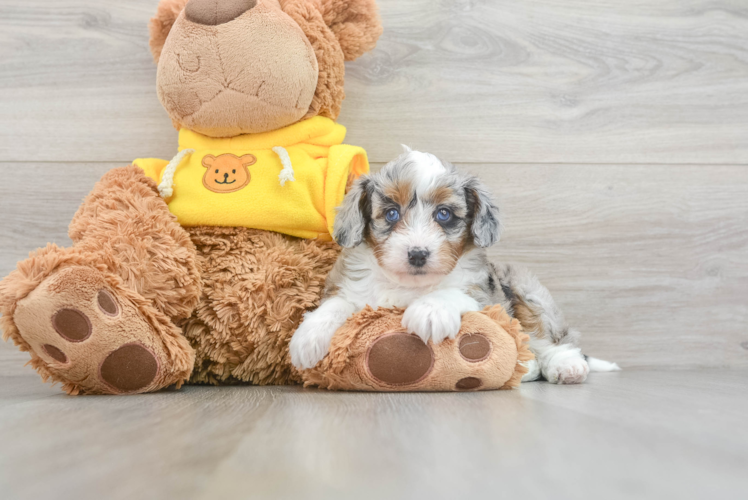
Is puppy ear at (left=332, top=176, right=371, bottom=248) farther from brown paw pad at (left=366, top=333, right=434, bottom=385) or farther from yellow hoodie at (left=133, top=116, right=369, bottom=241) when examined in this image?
brown paw pad at (left=366, top=333, right=434, bottom=385)

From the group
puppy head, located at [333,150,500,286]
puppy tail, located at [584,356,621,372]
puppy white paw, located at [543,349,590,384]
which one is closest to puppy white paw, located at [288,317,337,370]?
puppy head, located at [333,150,500,286]

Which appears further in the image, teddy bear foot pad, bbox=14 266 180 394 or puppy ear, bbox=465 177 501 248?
puppy ear, bbox=465 177 501 248

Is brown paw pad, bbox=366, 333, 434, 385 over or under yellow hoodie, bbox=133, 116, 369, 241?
under

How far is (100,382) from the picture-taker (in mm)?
1359

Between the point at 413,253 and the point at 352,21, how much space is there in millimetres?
908

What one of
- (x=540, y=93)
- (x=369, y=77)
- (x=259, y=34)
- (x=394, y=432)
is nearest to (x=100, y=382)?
(x=394, y=432)

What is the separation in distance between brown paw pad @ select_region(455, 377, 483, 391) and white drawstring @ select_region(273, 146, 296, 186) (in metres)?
0.79

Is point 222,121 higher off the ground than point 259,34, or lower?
lower

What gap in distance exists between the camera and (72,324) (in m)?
1.29

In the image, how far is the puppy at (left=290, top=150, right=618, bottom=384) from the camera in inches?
58.7

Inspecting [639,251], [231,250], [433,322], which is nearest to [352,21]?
[231,250]

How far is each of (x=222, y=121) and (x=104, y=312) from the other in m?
0.71

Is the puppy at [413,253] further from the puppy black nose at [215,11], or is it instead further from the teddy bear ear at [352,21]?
the puppy black nose at [215,11]

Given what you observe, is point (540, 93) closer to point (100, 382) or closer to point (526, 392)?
point (526, 392)
